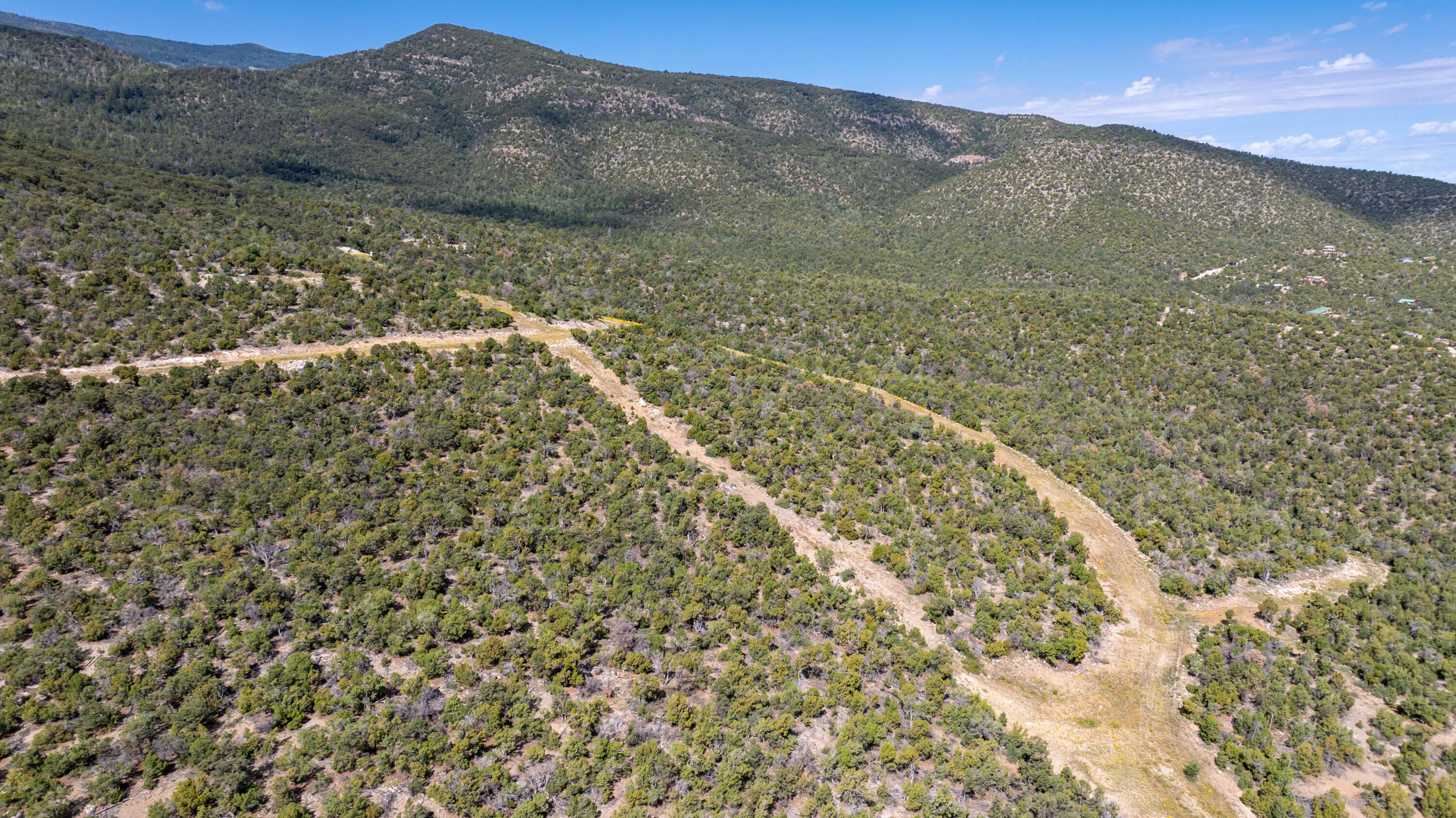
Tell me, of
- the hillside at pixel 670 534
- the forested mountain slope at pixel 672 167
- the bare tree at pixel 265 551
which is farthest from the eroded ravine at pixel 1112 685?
the forested mountain slope at pixel 672 167

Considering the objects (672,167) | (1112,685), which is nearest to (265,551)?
(1112,685)

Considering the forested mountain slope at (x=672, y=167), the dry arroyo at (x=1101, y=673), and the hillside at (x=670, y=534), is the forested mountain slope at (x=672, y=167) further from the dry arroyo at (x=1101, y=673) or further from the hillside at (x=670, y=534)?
the dry arroyo at (x=1101, y=673)

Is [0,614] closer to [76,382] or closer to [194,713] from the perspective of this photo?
[194,713]

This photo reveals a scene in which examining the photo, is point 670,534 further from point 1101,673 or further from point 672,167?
point 672,167

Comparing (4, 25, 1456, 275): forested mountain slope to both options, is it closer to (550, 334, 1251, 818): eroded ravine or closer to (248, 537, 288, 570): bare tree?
(550, 334, 1251, 818): eroded ravine

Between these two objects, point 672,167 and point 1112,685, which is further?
point 672,167

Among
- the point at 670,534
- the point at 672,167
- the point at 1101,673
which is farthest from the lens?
the point at 672,167

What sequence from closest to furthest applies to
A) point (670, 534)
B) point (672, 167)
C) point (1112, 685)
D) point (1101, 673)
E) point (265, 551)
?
1. point (265, 551)
2. point (1112, 685)
3. point (1101, 673)
4. point (670, 534)
5. point (672, 167)

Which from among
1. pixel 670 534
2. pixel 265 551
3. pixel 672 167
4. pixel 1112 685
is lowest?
pixel 1112 685

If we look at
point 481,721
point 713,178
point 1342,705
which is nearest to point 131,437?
point 481,721

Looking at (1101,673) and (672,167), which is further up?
(672,167)
